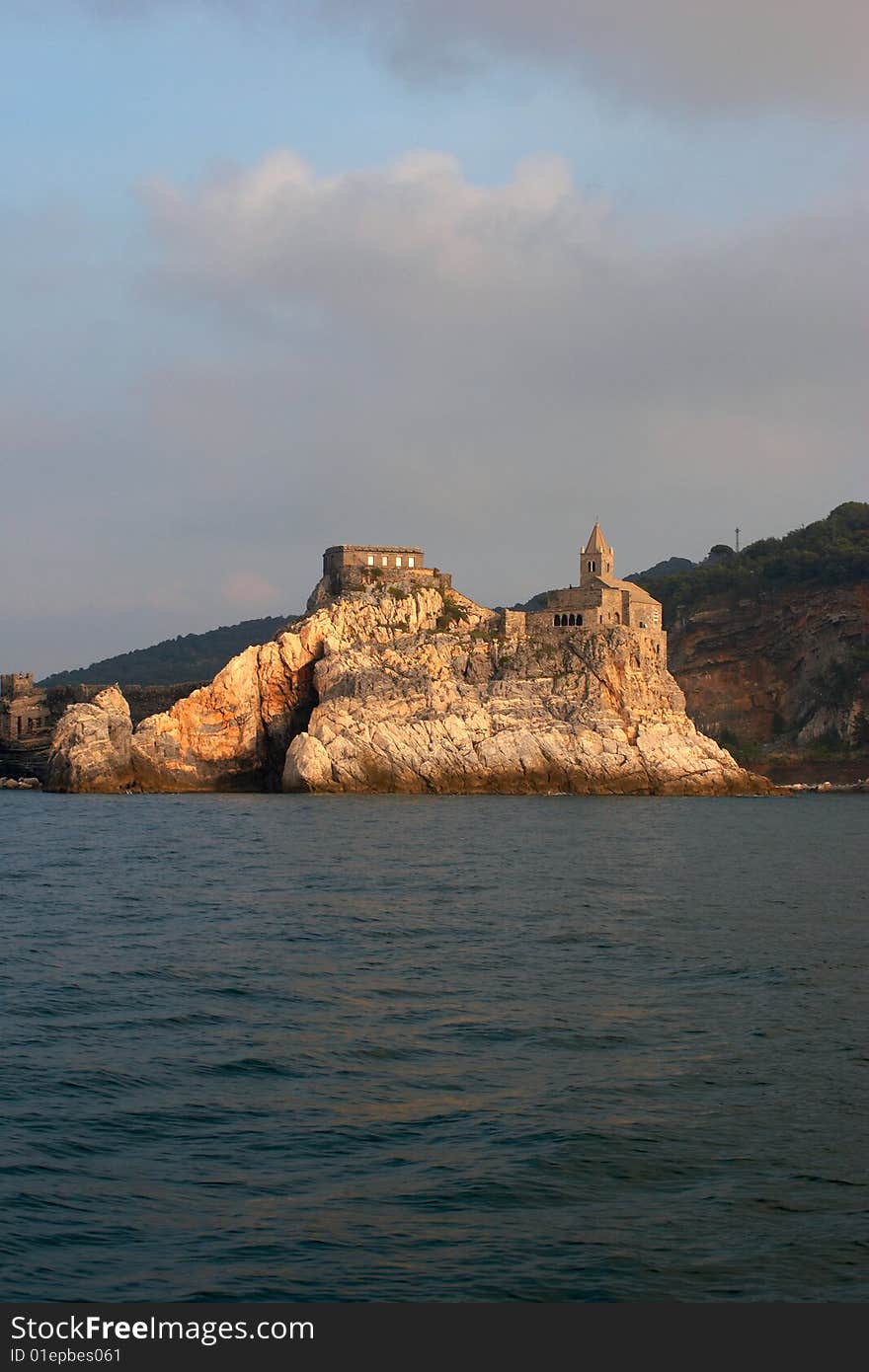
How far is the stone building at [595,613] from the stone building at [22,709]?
106ft

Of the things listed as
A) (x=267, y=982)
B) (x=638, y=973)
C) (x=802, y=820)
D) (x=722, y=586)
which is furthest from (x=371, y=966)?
(x=722, y=586)

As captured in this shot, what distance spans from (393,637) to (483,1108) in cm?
6192

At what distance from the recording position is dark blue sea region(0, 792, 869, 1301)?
34.1 ft

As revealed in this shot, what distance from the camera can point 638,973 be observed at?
21328mm

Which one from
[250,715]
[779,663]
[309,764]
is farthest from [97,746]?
[779,663]

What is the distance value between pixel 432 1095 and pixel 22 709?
8089 cm

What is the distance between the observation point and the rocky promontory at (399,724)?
69812mm

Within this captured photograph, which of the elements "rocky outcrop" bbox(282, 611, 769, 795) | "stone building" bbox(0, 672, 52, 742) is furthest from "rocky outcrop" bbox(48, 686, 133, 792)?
"stone building" bbox(0, 672, 52, 742)

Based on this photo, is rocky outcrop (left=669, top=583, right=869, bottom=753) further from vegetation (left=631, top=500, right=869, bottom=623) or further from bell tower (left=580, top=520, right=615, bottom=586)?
bell tower (left=580, top=520, right=615, bottom=586)

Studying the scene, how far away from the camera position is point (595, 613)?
262 ft

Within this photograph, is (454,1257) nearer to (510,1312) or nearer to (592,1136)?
(510,1312)

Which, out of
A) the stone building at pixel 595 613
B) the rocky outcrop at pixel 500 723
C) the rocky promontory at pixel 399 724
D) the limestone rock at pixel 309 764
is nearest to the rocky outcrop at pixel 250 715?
the rocky promontory at pixel 399 724

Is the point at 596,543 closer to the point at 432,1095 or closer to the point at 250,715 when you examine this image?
the point at 250,715

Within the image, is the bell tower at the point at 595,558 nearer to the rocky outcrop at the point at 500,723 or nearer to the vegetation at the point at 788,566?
the rocky outcrop at the point at 500,723
